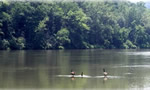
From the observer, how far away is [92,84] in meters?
32.0

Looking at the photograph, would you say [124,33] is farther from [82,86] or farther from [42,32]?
[82,86]

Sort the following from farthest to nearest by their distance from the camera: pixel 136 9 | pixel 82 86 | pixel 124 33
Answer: pixel 136 9 → pixel 124 33 → pixel 82 86

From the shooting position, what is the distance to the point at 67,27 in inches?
4365

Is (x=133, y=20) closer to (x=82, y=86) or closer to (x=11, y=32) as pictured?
(x=11, y=32)

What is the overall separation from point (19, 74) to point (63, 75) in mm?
4440

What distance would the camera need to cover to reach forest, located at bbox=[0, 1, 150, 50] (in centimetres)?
9925

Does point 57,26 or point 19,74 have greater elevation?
point 57,26

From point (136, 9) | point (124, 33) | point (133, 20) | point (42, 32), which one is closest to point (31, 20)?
point (42, 32)

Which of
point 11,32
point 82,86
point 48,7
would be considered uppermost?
point 48,7

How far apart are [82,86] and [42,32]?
237 feet

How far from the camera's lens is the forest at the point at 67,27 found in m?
99.2

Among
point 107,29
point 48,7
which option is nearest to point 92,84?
point 48,7

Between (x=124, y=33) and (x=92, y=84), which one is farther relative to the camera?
(x=124, y=33)

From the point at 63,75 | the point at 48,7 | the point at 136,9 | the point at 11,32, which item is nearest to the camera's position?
the point at 63,75
